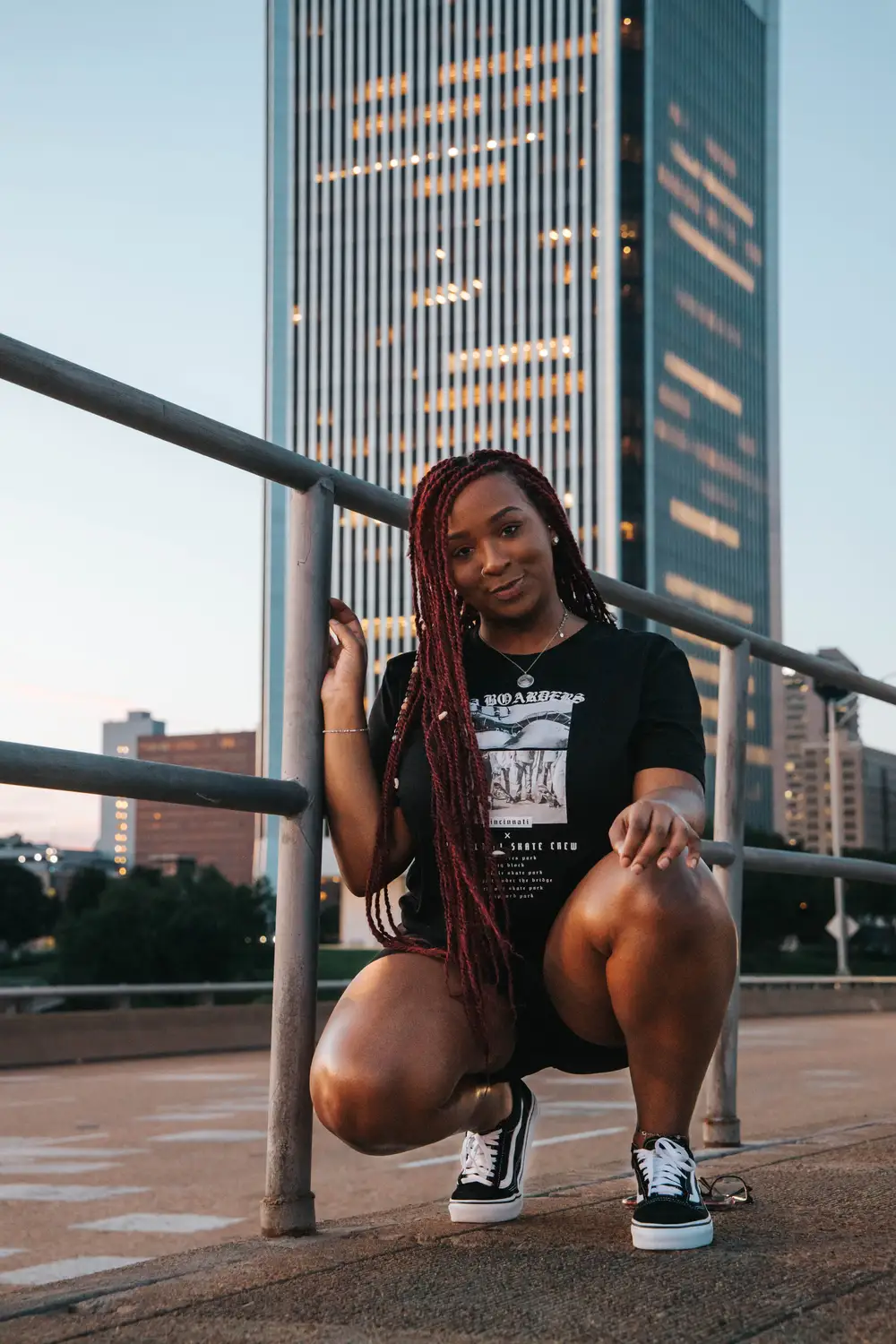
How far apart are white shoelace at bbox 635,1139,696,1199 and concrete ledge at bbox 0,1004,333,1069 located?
12.5 metres

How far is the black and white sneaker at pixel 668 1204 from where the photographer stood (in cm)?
217

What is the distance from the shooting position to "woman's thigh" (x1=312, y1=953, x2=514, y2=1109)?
226 centimetres

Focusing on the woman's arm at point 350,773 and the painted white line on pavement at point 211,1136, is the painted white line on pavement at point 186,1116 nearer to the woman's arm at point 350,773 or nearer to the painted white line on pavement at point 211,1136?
the painted white line on pavement at point 211,1136

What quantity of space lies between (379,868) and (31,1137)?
251 inches

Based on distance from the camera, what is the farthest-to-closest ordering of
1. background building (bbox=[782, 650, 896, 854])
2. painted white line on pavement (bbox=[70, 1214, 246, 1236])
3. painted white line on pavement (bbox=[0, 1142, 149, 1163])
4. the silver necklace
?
background building (bbox=[782, 650, 896, 854]) < painted white line on pavement (bbox=[0, 1142, 149, 1163]) < painted white line on pavement (bbox=[70, 1214, 246, 1236]) < the silver necklace

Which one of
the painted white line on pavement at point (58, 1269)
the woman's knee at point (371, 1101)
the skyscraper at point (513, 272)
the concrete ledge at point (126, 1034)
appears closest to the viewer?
the woman's knee at point (371, 1101)

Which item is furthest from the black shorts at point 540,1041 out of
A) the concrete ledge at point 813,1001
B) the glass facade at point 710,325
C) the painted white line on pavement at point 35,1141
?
the glass facade at point 710,325

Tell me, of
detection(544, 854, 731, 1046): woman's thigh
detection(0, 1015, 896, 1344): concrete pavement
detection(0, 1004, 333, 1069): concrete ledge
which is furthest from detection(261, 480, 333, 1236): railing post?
detection(0, 1004, 333, 1069): concrete ledge

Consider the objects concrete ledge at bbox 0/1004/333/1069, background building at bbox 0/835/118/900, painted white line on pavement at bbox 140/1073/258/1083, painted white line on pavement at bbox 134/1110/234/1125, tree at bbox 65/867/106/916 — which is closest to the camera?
painted white line on pavement at bbox 134/1110/234/1125

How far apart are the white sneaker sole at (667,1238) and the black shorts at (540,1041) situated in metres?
0.33

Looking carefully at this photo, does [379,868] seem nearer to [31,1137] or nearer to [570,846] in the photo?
[570,846]

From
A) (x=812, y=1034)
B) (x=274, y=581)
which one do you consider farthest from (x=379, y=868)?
(x=274, y=581)

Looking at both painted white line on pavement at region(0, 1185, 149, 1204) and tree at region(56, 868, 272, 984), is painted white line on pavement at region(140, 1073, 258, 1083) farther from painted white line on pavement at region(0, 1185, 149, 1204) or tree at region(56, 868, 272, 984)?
tree at region(56, 868, 272, 984)

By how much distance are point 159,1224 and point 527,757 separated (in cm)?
348
